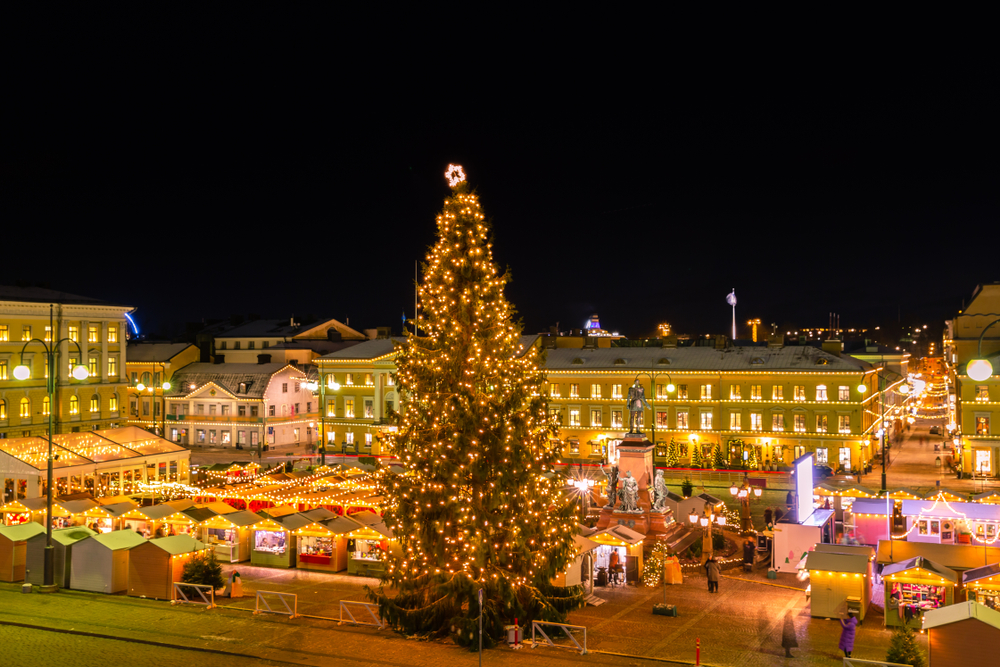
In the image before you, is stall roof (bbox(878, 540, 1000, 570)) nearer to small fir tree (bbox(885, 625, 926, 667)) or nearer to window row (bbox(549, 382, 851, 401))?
small fir tree (bbox(885, 625, 926, 667))

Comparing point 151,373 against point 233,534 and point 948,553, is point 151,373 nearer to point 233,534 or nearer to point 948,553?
point 233,534

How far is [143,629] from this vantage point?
2147 cm

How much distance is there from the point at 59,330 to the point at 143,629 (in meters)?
46.0

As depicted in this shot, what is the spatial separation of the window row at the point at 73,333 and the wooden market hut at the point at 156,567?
34.4m

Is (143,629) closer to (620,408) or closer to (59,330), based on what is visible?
(59,330)

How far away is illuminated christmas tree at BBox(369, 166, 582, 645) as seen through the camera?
19.7 m

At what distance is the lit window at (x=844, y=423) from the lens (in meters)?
61.8

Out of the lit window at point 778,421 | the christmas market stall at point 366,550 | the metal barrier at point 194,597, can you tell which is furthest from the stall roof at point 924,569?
the lit window at point 778,421

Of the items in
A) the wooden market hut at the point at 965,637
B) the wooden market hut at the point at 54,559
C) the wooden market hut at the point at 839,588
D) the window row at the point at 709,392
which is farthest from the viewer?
the window row at the point at 709,392

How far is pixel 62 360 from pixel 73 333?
2.95m

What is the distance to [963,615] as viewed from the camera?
16625 mm

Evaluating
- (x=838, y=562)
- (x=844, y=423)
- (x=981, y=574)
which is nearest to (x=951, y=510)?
(x=981, y=574)

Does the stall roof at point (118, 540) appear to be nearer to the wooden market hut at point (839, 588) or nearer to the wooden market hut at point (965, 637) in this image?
the wooden market hut at point (839, 588)

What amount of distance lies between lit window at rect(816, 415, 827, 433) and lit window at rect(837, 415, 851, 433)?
1.01 metres
